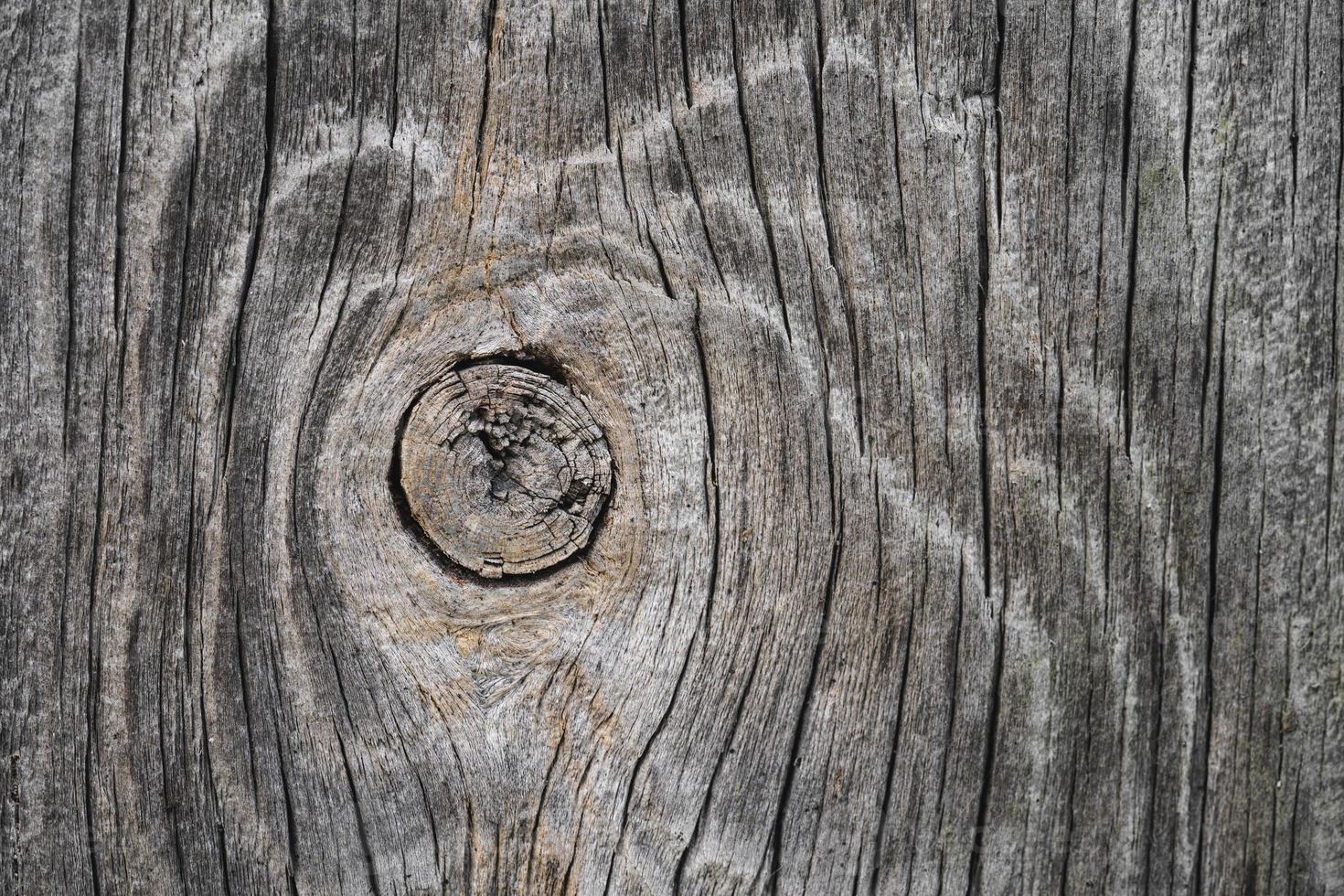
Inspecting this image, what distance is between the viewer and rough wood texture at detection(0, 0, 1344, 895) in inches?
51.4

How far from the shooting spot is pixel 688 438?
136 centimetres

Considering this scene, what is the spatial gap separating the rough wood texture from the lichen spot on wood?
0.04 meters

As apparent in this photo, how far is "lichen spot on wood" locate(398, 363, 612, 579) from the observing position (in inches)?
52.6

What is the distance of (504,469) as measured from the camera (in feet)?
4.43

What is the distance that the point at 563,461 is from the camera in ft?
4.44

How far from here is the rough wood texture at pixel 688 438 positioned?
4.29 ft

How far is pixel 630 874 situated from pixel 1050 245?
3.89ft

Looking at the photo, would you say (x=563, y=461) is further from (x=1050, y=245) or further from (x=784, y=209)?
(x=1050, y=245)

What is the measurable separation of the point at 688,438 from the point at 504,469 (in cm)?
29

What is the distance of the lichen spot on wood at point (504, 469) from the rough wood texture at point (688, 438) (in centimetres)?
4

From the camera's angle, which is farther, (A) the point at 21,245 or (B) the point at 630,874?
(B) the point at 630,874

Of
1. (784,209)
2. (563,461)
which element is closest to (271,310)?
(563,461)

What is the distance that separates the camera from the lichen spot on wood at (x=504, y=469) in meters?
1.34

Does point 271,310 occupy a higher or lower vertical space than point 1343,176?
lower
